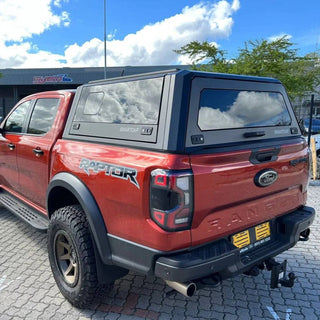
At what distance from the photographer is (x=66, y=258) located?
271 cm

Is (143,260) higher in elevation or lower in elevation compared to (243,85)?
lower

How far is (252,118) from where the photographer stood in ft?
8.31

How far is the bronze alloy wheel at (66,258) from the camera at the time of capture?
8.32 feet

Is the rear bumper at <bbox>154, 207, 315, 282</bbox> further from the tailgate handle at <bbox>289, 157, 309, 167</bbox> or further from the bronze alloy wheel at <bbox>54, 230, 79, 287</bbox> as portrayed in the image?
the bronze alloy wheel at <bbox>54, 230, 79, 287</bbox>

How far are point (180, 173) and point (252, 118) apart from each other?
1021 millimetres

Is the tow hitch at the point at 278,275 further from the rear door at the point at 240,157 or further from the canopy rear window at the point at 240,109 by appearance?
the canopy rear window at the point at 240,109

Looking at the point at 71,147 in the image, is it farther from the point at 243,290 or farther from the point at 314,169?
the point at 314,169

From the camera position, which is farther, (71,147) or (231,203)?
(71,147)

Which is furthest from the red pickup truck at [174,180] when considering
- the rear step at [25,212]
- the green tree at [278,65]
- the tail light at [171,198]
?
the green tree at [278,65]

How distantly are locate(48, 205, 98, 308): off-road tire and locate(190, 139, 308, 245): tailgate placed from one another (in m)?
0.92

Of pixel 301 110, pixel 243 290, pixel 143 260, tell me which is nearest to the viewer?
pixel 143 260

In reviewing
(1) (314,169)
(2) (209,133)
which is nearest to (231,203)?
(2) (209,133)

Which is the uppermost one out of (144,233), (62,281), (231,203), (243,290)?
(231,203)

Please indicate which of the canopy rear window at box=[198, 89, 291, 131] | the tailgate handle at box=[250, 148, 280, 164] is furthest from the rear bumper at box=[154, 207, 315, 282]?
the canopy rear window at box=[198, 89, 291, 131]
